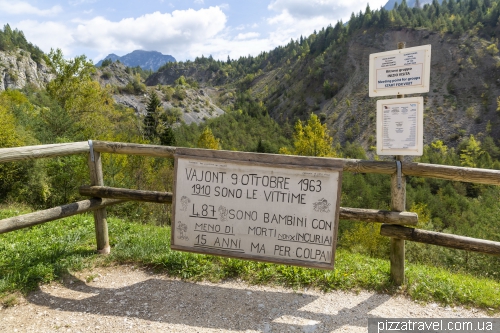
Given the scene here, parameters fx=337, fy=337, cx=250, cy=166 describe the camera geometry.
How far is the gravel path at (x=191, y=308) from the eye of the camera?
3.49m

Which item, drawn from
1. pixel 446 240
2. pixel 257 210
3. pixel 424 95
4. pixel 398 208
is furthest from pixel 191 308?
pixel 424 95

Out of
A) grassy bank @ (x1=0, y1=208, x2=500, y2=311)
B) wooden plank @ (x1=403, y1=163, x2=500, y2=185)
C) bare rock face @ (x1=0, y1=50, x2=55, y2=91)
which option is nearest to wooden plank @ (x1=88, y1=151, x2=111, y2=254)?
grassy bank @ (x1=0, y1=208, x2=500, y2=311)

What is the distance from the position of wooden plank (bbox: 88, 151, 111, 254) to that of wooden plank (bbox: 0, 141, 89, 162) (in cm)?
23

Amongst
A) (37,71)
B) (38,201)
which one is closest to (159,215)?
(38,201)

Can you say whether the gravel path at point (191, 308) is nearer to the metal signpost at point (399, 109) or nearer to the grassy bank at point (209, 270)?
the grassy bank at point (209, 270)

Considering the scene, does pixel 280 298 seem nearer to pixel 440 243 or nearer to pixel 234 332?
pixel 234 332

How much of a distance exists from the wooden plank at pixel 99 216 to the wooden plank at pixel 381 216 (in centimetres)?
342

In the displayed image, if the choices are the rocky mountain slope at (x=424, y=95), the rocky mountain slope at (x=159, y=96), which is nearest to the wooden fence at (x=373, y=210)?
the rocky mountain slope at (x=424, y=95)

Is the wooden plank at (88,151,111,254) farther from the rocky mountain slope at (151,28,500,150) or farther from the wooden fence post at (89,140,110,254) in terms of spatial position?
the rocky mountain slope at (151,28,500,150)

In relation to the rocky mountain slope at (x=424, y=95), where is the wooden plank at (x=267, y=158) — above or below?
below

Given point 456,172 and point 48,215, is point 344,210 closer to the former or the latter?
point 456,172

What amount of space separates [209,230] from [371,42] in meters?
127

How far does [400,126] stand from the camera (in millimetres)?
4133

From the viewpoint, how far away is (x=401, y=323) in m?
3.62
